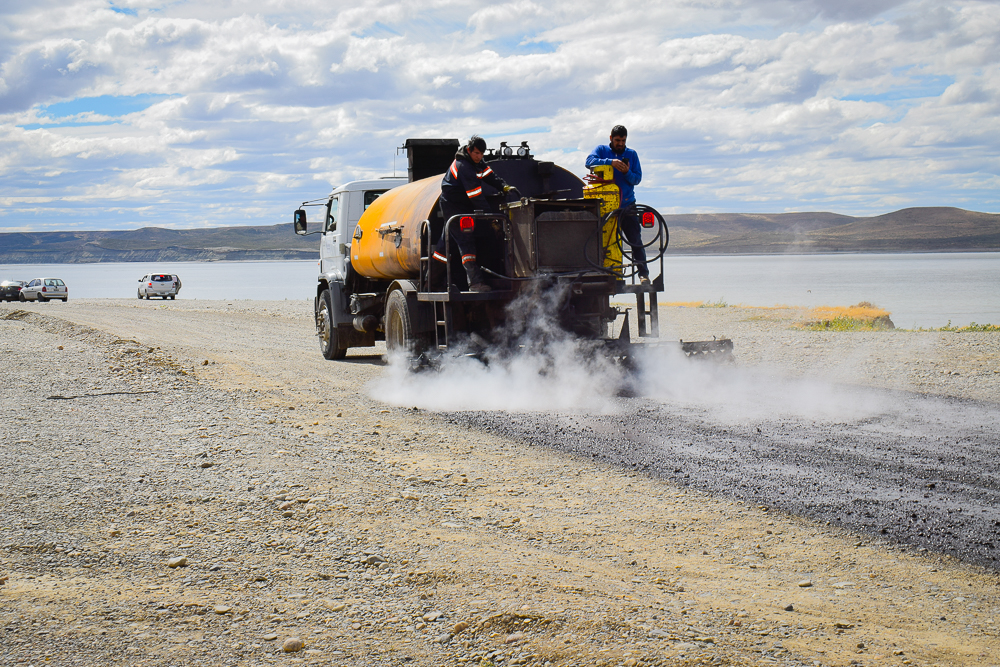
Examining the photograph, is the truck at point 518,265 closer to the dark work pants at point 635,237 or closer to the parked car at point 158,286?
the dark work pants at point 635,237

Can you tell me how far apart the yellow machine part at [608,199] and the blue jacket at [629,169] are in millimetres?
176

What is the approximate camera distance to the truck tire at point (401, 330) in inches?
432

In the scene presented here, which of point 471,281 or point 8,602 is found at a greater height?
point 471,281

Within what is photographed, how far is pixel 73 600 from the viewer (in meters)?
3.96

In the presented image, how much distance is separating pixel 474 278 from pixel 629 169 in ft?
7.99

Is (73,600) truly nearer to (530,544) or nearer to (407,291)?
(530,544)

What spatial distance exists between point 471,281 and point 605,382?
1.97 metres

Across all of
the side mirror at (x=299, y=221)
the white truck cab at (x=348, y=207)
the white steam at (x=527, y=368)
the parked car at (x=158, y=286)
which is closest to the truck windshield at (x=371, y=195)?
the white truck cab at (x=348, y=207)

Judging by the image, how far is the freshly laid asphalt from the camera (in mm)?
5047

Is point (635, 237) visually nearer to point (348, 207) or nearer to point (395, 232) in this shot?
point (395, 232)

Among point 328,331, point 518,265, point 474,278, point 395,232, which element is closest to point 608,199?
point 518,265

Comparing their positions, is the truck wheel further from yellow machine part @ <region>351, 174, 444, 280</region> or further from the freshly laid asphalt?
the freshly laid asphalt

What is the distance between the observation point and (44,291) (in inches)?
1884

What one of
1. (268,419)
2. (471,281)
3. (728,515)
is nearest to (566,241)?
(471,281)
